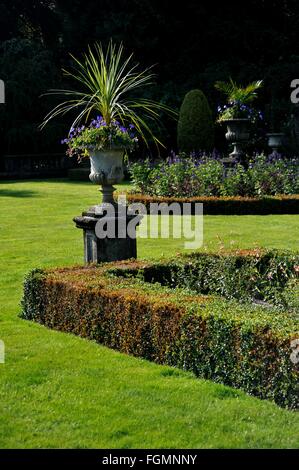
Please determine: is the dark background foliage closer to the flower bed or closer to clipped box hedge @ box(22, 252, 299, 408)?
the flower bed

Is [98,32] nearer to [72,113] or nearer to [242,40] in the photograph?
[72,113]

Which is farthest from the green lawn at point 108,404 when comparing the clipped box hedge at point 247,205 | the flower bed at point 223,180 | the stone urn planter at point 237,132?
the stone urn planter at point 237,132

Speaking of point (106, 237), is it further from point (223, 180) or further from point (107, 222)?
point (223, 180)

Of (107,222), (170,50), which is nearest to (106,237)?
(107,222)

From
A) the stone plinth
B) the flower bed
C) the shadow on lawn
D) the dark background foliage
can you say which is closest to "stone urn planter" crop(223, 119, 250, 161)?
the flower bed

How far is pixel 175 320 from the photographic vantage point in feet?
18.5

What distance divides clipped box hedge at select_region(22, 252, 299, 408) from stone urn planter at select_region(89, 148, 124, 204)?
122 cm

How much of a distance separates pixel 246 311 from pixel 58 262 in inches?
187

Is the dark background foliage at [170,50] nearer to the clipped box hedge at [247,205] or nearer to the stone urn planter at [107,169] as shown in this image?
the clipped box hedge at [247,205]

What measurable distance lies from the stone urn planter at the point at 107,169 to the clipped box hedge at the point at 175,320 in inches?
48.2

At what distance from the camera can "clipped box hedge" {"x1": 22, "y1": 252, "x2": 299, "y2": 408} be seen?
5.00 m

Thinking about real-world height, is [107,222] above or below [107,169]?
below

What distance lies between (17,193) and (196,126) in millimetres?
6927

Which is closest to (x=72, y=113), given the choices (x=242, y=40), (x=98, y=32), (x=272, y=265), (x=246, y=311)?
(x=98, y=32)
